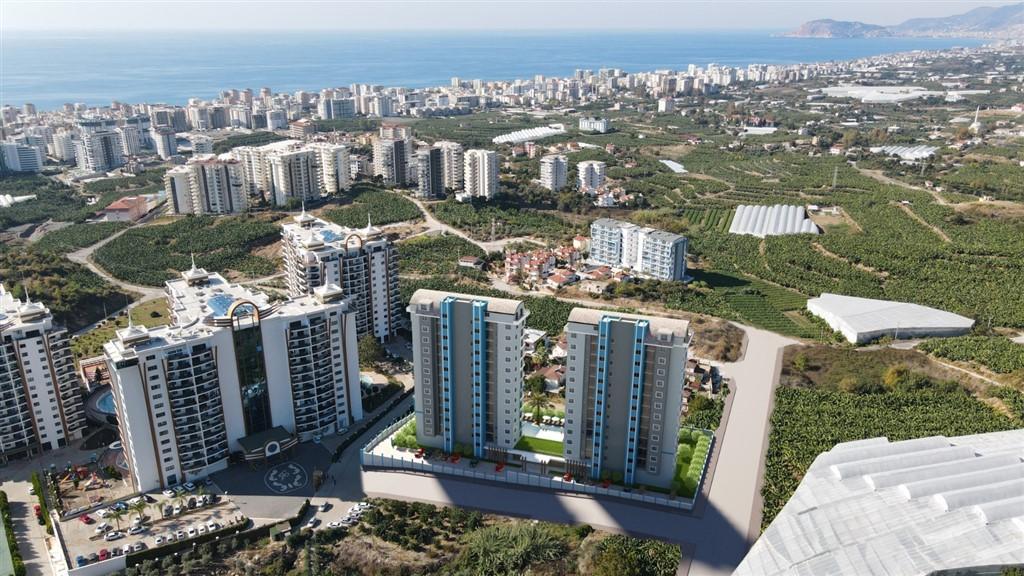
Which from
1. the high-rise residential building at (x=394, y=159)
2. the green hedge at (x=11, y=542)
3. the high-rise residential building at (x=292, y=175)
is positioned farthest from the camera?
the high-rise residential building at (x=394, y=159)

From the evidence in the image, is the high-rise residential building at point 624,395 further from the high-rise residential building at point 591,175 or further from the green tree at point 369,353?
the high-rise residential building at point 591,175

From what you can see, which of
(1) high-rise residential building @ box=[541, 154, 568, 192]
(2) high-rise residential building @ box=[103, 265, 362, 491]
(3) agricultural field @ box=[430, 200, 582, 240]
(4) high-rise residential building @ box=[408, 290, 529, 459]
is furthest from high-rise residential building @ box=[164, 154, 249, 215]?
(4) high-rise residential building @ box=[408, 290, 529, 459]

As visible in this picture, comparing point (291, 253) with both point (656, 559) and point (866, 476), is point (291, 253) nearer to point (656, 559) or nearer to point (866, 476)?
point (656, 559)

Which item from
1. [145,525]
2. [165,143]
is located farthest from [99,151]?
[145,525]

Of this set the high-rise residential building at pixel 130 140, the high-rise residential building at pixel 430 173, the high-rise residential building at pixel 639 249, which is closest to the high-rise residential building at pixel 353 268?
the high-rise residential building at pixel 639 249

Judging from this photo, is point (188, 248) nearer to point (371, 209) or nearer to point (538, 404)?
point (371, 209)

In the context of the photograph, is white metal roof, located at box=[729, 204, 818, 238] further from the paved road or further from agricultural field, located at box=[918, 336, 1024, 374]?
the paved road
